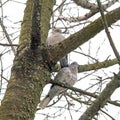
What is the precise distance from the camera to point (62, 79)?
10.6ft

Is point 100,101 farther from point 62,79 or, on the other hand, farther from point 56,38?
point 56,38

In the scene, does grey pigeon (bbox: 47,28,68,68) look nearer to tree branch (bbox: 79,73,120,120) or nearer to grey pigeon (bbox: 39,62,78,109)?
grey pigeon (bbox: 39,62,78,109)

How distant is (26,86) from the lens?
5.86 ft

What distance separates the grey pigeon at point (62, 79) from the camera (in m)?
3.18

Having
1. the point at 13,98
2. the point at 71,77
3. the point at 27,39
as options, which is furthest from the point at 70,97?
the point at 13,98

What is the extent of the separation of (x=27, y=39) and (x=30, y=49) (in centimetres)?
20

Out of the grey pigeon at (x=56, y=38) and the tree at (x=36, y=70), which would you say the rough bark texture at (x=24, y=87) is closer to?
the tree at (x=36, y=70)

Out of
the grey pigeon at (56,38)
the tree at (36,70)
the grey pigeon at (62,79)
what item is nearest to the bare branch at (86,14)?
the grey pigeon at (56,38)

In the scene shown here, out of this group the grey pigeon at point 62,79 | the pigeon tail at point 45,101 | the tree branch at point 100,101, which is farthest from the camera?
the grey pigeon at point 62,79

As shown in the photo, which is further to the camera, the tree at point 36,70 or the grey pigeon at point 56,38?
the grey pigeon at point 56,38

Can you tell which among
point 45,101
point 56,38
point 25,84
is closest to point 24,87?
point 25,84

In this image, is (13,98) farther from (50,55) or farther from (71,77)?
(71,77)

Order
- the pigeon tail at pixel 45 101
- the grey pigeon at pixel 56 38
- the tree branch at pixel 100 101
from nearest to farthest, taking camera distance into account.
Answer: the tree branch at pixel 100 101 → the pigeon tail at pixel 45 101 → the grey pigeon at pixel 56 38

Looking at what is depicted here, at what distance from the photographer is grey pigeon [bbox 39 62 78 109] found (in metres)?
3.18
